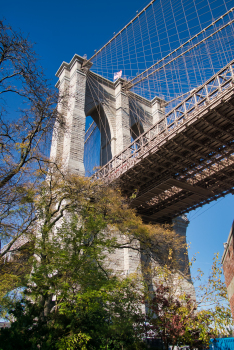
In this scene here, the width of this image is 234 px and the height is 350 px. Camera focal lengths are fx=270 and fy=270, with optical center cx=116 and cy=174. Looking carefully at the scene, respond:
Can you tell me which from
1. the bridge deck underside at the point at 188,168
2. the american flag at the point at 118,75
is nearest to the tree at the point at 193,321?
the bridge deck underside at the point at 188,168

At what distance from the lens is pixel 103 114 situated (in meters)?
28.9

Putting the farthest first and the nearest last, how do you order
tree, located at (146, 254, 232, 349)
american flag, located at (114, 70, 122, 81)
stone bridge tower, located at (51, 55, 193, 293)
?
american flag, located at (114, 70, 122, 81) → stone bridge tower, located at (51, 55, 193, 293) → tree, located at (146, 254, 232, 349)

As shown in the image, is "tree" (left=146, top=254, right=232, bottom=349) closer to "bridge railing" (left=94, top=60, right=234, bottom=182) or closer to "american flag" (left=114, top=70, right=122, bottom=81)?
"bridge railing" (left=94, top=60, right=234, bottom=182)

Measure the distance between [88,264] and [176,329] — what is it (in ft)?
12.7

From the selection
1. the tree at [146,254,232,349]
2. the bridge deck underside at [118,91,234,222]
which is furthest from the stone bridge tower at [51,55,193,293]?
the tree at [146,254,232,349]

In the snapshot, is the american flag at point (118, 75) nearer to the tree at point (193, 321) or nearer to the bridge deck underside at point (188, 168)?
the bridge deck underside at point (188, 168)

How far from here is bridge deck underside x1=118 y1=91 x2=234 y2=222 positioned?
13.1 metres

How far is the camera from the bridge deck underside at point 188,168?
13.1m

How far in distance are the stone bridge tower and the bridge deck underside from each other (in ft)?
13.1

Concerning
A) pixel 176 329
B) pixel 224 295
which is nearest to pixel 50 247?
pixel 176 329

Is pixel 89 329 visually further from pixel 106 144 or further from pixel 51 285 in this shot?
pixel 106 144

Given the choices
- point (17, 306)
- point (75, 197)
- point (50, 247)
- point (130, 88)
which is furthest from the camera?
point (130, 88)

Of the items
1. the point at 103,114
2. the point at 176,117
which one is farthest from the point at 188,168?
the point at 103,114

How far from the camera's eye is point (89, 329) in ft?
27.3
